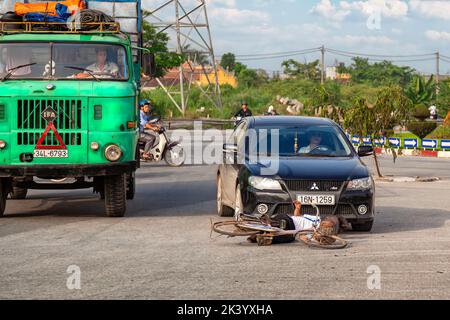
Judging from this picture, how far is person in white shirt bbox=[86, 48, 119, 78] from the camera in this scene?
14.6 m

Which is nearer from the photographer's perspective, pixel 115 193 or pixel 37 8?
pixel 115 193

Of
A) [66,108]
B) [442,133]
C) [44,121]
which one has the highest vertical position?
[66,108]

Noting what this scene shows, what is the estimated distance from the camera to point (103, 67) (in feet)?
48.4

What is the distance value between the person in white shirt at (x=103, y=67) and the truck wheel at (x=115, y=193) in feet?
5.17

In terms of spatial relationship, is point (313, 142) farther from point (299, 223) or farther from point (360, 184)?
point (299, 223)

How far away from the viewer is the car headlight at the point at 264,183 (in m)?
12.6

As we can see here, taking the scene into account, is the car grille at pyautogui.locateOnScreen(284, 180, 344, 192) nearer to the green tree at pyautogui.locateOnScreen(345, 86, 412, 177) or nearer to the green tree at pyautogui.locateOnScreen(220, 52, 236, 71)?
the green tree at pyautogui.locateOnScreen(345, 86, 412, 177)

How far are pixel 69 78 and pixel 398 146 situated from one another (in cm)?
2912

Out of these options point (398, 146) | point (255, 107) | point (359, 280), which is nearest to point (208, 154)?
point (398, 146)

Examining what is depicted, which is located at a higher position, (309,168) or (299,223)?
(309,168)

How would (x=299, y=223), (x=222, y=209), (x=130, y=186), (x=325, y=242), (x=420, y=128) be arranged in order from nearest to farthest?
(x=325, y=242) → (x=299, y=223) → (x=222, y=209) → (x=130, y=186) → (x=420, y=128)

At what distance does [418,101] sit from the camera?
2810 inches

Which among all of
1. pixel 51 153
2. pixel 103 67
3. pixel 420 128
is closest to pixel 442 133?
pixel 420 128

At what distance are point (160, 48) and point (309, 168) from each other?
2410 inches
